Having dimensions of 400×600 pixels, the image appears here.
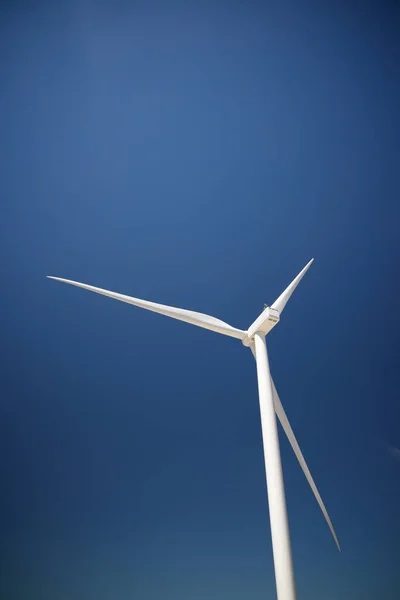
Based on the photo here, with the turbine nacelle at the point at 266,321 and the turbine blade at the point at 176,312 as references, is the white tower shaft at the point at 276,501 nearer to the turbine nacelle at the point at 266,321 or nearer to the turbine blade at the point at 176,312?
the turbine nacelle at the point at 266,321

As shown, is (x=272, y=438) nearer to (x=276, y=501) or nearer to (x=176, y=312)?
(x=276, y=501)

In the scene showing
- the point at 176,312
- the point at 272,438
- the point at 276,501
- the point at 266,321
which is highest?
the point at 176,312

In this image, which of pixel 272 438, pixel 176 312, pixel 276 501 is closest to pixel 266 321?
pixel 176 312

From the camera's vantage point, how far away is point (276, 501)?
962 cm

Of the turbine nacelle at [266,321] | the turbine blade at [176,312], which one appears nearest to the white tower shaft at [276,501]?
the turbine nacelle at [266,321]

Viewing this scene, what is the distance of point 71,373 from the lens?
63.1 ft

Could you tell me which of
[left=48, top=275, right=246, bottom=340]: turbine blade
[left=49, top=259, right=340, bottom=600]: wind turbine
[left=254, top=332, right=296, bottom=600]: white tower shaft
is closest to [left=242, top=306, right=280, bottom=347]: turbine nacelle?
[left=49, top=259, right=340, bottom=600]: wind turbine

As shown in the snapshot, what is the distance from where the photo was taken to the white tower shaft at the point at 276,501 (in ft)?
29.0

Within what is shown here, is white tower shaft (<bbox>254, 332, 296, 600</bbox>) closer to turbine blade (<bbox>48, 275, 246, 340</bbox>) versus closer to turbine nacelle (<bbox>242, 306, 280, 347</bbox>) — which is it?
turbine nacelle (<bbox>242, 306, 280, 347</bbox>)

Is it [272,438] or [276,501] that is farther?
[272,438]

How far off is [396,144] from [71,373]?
637 inches

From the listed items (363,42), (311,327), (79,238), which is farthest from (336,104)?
(79,238)

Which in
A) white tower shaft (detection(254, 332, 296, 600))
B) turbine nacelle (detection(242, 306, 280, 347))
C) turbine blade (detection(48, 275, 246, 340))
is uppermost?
turbine blade (detection(48, 275, 246, 340))

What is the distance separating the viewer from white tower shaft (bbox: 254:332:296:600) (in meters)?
8.85
